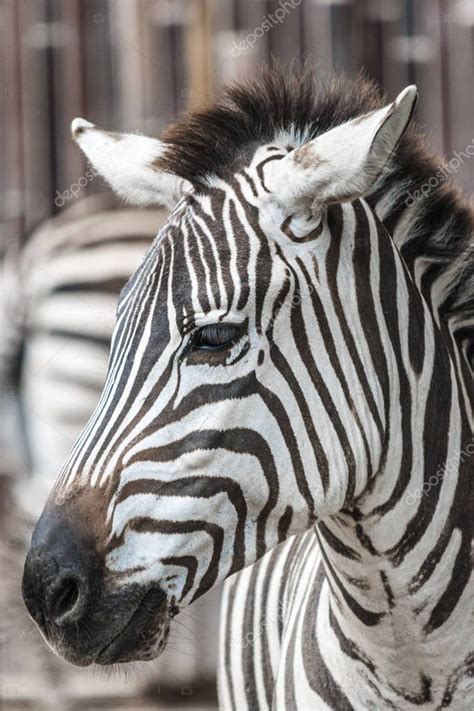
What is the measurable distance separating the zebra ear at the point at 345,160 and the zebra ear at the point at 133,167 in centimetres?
33

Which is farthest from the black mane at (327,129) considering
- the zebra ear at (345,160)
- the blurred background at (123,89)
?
the blurred background at (123,89)

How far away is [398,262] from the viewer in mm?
2605

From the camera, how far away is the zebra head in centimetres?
229

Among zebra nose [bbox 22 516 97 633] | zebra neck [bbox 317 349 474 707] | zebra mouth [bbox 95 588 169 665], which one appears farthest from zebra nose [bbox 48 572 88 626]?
zebra neck [bbox 317 349 474 707]

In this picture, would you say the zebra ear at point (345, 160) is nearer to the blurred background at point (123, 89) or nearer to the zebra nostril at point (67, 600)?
the zebra nostril at point (67, 600)

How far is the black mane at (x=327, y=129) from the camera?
264 centimetres

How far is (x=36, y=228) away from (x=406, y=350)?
4.94m

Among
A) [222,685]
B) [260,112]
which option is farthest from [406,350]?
[222,685]

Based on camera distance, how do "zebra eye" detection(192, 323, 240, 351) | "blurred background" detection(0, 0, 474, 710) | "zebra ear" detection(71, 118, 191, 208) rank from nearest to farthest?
"zebra eye" detection(192, 323, 240, 351) < "zebra ear" detection(71, 118, 191, 208) < "blurred background" detection(0, 0, 474, 710)

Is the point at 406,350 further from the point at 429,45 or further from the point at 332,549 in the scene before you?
the point at 429,45

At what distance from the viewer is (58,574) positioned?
2238mm

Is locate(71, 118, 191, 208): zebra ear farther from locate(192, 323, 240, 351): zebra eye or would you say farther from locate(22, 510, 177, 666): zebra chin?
locate(22, 510, 177, 666): zebra chin

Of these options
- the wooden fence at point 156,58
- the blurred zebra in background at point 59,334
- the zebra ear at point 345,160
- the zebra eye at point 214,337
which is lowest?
the blurred zebra in background at point 59,334

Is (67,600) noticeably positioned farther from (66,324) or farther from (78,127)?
(66,324)
